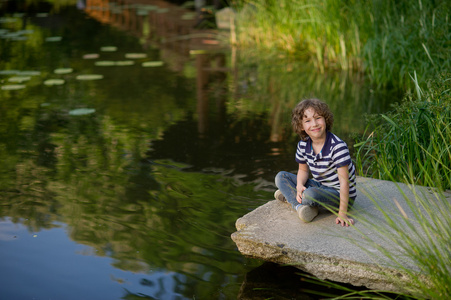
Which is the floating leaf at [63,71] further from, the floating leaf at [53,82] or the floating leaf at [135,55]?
the floating leaf at [135,55]

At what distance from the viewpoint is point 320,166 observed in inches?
114

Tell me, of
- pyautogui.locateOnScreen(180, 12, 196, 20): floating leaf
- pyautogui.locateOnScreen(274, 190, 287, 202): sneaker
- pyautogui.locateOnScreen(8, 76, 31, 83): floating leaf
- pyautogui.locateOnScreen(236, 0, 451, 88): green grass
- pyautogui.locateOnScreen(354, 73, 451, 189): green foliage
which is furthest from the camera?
pyautogui.locateOnScreen(180, 12, 196, 20): floating leaf

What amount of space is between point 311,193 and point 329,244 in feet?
1.01

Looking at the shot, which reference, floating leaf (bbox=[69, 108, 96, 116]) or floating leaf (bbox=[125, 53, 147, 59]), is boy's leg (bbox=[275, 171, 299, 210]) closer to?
floating leaf (bbox=[69, 108, 96, 116])

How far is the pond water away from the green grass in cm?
30

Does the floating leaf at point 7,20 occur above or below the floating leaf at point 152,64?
above

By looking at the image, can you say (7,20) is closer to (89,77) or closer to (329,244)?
(89,77)

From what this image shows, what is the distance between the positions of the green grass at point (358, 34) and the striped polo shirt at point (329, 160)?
1.99 meters

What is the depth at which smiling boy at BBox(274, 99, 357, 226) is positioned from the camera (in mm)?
2789

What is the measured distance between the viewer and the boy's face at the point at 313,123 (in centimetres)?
282

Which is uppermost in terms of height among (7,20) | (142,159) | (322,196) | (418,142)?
(7,20)

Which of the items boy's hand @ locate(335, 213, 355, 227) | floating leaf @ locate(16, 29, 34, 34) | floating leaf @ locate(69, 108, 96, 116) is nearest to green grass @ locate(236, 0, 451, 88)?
boy's hand @ locate(335, 213, 355, 227)

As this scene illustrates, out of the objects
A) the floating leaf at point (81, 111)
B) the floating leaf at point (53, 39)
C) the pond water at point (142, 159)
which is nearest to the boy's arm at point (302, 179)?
the pond water at point (142, 159)

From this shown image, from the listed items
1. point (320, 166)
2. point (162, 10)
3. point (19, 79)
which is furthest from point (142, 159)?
point (162, 10)
